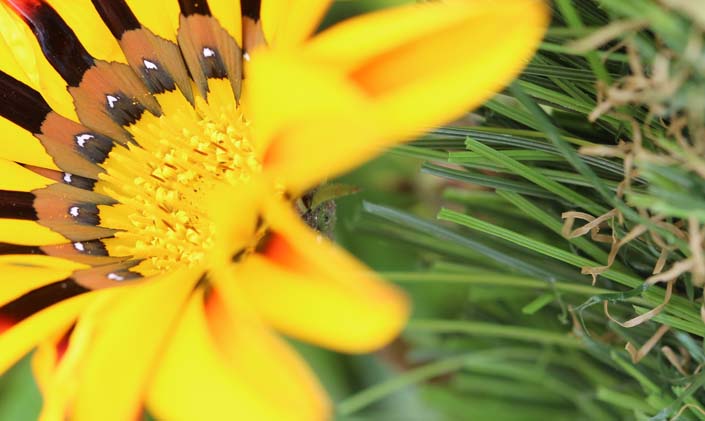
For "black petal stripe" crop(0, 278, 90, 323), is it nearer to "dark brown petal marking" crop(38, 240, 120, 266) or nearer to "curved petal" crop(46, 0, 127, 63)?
"dark brown petal marking" crop(38, 240, 120, 266)

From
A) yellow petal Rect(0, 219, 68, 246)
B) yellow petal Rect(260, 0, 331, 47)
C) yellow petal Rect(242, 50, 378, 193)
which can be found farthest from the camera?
yellow petal Rect(0, 219, 68, 246)

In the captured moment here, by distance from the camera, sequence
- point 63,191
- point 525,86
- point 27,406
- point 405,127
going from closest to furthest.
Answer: point 405,127, point 525,86, point 63,191, point 27,406

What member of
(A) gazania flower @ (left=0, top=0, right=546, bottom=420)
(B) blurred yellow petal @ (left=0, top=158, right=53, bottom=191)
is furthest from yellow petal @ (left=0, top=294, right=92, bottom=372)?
(B) blurred yellow petal @ (left=0, top=158, right=53, bottom=191)

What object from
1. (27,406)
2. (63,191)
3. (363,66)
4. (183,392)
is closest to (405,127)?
(363,66)

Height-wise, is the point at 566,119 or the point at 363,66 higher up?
the point at 363,66

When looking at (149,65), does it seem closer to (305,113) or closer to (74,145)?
(74,145)

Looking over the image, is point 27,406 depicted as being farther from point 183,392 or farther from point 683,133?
point 683,133

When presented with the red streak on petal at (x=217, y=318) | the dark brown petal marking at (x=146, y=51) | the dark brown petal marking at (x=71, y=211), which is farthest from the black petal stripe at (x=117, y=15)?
the red streak on petal at (x=217, y=318)
